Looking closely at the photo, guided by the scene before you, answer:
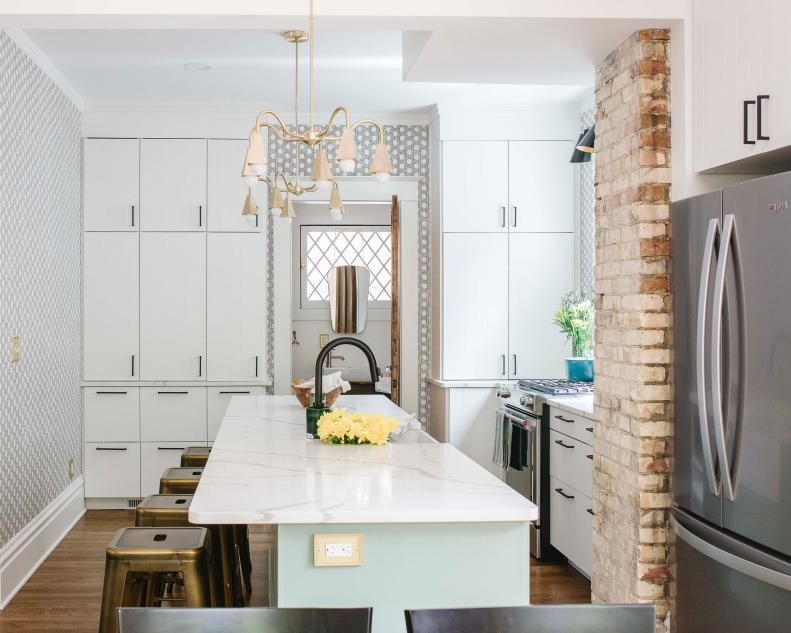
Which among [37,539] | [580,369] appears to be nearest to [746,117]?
[580,369]

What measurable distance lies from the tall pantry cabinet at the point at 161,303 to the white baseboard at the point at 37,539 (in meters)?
0.31

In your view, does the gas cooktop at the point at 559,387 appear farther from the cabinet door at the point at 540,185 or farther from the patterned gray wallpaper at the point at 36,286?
the patterned gray wallpaper at the point at 36,286

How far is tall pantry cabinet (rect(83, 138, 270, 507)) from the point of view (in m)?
5.68

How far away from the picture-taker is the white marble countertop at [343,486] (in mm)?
1992

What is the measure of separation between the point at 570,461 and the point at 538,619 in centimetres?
272

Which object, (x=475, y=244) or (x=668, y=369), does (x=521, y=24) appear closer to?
(x=668, y=369)

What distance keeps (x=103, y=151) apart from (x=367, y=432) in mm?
3732

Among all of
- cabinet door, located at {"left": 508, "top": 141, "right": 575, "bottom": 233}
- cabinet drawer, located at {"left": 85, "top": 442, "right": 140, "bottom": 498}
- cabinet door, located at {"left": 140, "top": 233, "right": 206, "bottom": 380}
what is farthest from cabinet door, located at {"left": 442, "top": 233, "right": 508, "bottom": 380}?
cabinet drawer, located at {"left": 85, "top": 442, "right": 140, "bottom": 498}

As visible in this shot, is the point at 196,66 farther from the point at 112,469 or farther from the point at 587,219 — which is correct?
the point at 112,469

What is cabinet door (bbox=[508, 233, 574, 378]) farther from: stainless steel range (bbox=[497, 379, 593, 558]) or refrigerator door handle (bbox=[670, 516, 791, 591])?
refrigerator door handle (bbox=[670, 516, 791, 591])

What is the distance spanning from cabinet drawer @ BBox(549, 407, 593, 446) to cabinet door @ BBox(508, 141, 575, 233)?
5.53ft

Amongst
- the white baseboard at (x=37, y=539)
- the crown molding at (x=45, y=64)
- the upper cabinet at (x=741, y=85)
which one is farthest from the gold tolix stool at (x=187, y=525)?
the crown molding at (x=45, y=64)

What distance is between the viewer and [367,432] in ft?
9.32

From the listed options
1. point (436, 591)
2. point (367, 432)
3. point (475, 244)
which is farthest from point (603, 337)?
point (475, 244)
